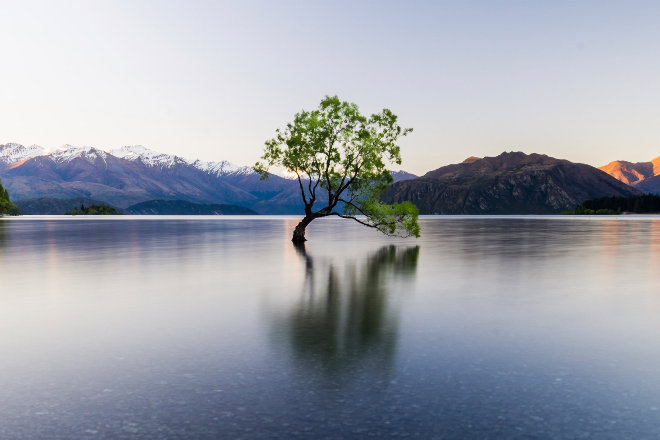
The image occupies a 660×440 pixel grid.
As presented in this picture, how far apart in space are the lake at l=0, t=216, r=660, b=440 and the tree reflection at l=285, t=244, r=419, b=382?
0.28ft

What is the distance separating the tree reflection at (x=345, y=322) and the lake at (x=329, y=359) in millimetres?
86

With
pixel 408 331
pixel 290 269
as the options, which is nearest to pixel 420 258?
pixel 290 269

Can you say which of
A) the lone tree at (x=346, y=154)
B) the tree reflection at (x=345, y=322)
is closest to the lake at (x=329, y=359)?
the tree reflection at (x=345, y=322)

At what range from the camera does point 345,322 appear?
1595 cm

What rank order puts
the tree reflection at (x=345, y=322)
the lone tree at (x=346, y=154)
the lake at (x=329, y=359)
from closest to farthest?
1. the lake at (x=329, y=359)
2. the tree reflection at (x=345, y=322)
3. the lone tree at (x=346, y=154)

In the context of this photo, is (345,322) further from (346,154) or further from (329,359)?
(346,154)

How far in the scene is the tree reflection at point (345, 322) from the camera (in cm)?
1170

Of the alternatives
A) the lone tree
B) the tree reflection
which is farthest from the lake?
the lone tree

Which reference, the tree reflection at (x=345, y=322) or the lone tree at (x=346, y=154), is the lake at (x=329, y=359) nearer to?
the tree reflection at (x=345, y=322)

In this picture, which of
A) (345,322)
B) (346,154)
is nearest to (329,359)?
(345,322)

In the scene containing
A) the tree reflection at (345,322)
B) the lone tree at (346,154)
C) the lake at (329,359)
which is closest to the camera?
the lake at (329,359)

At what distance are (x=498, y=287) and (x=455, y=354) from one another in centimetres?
1271

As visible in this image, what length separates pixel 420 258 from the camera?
133 feet

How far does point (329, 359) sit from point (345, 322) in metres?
4.27
